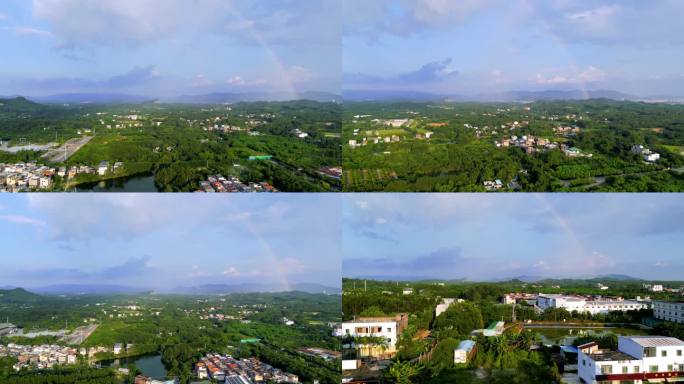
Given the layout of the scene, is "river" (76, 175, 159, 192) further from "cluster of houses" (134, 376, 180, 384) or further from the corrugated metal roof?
the corrugated metal roof

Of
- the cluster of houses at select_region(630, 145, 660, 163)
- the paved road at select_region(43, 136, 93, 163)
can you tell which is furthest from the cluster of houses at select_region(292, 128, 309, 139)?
the cluster of houses at select_region(630, 145, 660, 163)

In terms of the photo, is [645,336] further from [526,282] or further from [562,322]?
[526,282]

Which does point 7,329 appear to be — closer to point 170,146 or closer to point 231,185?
point 170,146

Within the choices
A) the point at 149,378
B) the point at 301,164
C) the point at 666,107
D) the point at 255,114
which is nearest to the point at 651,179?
the point at 666,107

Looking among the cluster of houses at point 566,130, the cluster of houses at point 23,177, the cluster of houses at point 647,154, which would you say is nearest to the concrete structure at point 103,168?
the cluster of houses at point 23,177

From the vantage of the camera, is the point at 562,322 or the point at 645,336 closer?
the point at 645,336

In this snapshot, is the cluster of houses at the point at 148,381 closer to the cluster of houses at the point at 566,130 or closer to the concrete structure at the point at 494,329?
the concrete structure at the point at 494,329
